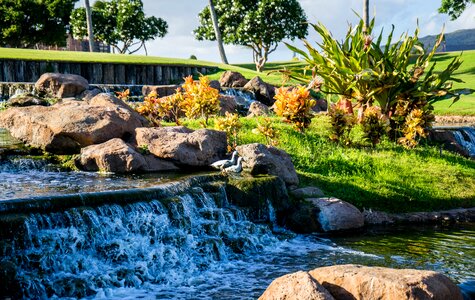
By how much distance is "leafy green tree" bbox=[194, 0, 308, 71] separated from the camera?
1903 inches

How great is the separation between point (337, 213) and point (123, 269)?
520cm

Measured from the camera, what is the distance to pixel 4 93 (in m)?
22.3

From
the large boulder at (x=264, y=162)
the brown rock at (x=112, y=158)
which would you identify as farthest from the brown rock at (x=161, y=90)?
the large boulder at (x=264, y=162)

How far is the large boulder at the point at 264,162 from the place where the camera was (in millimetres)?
13266

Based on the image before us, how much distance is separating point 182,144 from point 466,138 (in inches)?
430

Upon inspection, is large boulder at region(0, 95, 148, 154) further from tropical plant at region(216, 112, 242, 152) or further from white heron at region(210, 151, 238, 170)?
white heron at region(210, 151, 238, 170)

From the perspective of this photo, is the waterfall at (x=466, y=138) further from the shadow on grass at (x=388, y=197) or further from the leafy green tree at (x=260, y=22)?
the leafy green tree at (x=260, y=22)

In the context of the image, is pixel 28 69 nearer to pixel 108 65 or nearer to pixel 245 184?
pixel 108 65

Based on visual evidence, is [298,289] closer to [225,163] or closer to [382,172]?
[225,163]

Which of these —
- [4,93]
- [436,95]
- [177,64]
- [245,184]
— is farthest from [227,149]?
[177,64]

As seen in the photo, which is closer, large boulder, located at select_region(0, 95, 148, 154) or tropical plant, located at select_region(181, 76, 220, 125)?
large boulder, located at select_region(0, 95, 148, 154)

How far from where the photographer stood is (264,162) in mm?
13312

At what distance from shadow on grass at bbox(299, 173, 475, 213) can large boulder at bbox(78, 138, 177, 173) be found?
139 inches

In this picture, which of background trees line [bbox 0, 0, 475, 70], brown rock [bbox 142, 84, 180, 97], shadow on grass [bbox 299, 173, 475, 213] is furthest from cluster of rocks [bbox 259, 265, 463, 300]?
background trees line [bbox 0, 0, 475, 70]
